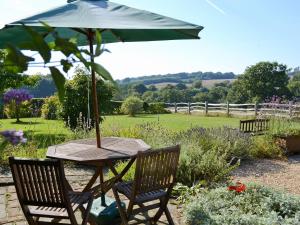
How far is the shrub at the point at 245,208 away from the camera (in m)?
3.69

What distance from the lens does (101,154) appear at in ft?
12.5

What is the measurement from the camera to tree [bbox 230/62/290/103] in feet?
233

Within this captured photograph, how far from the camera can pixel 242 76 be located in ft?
250

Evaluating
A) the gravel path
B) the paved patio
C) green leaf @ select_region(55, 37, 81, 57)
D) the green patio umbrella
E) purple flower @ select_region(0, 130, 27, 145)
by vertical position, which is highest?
the green patio umbrella

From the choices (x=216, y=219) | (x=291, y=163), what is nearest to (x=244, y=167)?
(x=291, y=163)

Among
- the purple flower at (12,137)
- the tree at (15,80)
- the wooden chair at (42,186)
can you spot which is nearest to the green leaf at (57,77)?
the purple flower at (12,137)

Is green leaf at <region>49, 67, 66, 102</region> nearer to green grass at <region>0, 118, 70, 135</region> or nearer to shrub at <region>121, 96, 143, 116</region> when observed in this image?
green grass at <region>0, 118, 70, 135</region>

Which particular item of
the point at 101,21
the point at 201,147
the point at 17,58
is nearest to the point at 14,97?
the point at 17,58

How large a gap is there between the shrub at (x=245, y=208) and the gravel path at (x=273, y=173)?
172cm

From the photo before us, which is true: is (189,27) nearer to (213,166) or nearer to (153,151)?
(153,151)

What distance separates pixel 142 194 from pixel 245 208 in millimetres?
1265

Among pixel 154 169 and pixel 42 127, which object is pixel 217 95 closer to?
pixel 42 127

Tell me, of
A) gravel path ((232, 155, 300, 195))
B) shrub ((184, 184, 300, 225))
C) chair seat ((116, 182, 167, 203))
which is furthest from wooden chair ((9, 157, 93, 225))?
gravel path ((232, 155, 300, 195))

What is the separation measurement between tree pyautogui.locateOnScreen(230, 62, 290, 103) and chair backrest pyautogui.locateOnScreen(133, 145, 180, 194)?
68.2m
